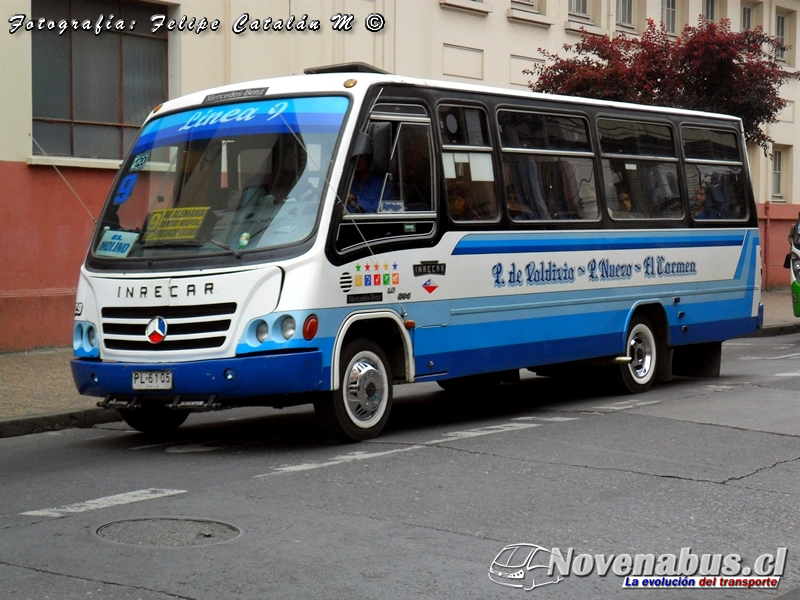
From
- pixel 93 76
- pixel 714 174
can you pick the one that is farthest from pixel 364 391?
pixel 93 76

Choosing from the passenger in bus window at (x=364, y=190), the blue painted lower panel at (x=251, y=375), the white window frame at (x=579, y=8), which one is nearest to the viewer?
the blue painted lower panel at (x=251, y=375)

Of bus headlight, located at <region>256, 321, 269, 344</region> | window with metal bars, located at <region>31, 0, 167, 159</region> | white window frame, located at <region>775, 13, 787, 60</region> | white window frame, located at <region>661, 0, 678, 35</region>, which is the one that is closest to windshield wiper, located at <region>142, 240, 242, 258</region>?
bus headlight, located at <region>256, 321, 269, 344</region>

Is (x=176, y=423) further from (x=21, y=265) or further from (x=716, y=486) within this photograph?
(x=21, y=265)

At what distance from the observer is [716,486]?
8.00 meters

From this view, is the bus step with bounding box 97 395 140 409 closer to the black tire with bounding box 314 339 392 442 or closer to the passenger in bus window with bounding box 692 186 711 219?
the black tire with bounding box 314 339 392 442

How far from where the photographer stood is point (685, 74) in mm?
23047

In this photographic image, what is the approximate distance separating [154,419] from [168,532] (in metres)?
4.11

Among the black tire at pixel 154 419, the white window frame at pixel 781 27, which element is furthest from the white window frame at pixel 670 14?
the black tire at pixel 154 419

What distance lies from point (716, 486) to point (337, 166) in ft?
11.8

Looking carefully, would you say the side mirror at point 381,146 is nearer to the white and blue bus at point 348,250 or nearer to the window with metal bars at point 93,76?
the white and blue bus at point 348,250

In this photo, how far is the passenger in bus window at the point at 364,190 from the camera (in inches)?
376

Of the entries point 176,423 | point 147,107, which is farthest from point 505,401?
point 147,107

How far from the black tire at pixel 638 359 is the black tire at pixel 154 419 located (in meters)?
4.67

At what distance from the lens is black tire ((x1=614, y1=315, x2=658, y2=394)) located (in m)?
12.9
